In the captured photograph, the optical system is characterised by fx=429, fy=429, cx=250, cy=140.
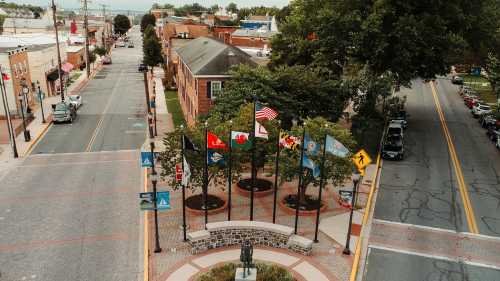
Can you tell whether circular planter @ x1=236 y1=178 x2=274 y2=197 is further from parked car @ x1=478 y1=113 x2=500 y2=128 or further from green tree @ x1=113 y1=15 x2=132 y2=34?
green tree @ x1=113 y1=15 x2=132 y2=34

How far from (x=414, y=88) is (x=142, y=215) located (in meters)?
60.2

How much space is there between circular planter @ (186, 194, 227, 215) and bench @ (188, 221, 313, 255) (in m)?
3.46

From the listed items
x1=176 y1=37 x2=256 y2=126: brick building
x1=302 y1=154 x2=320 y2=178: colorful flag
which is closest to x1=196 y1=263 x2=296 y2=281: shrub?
x1=302 y1=154 x2=320 y2=178: colorful flag

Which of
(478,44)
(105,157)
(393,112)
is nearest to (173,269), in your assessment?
(105,157)

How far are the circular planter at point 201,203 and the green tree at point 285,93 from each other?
6.10 meters

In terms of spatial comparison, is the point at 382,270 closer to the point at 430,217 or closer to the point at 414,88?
the point at 430,217

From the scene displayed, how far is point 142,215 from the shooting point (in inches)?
934

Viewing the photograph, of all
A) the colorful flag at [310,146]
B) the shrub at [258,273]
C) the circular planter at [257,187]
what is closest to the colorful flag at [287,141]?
the colorful flag at [310,146]

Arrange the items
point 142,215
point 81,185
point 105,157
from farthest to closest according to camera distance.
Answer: point 105,157 < point 81,185 < point 142,215

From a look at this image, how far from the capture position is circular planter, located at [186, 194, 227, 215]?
23922mm

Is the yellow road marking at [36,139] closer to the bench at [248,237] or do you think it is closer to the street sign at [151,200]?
the street sign at [151,200]

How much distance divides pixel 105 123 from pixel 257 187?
23965 millimetres

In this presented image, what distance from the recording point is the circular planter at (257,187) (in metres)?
26.7

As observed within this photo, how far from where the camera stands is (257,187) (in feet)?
90.2
